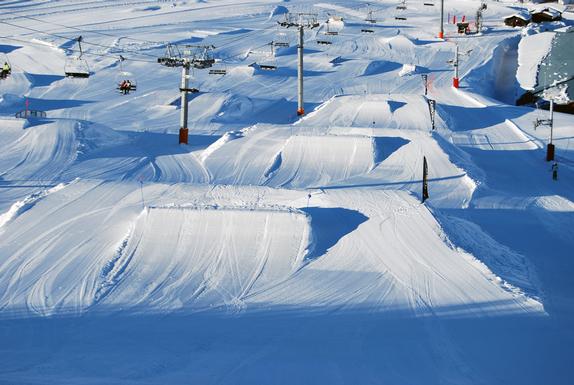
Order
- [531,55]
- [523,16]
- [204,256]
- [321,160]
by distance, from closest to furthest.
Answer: [204,256] → [321,160] → [531,55] → [523,16]

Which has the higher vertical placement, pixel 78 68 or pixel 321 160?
pixel 78 68

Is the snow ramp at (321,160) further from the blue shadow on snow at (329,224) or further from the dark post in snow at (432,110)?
the dark post in snow at (432,110)

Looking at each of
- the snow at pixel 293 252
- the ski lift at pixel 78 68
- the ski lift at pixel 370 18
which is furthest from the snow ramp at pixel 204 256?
the ski lift at pixel 370 18

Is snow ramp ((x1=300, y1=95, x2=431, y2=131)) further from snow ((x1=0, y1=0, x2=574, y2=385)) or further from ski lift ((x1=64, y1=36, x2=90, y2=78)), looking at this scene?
ski lift ((x1=64, y1=36, x2=90, y2=78))

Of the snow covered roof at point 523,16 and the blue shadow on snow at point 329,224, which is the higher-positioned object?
the snow covered roof at point 523,16

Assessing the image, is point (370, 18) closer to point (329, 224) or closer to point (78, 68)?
point (78, 68)

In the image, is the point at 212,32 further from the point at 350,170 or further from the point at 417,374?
the point at 417,374

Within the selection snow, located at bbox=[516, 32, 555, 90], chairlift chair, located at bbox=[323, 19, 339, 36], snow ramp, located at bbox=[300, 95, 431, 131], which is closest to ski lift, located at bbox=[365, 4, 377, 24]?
chairlift chair, located at bbox=[323, 19, 339, 36]

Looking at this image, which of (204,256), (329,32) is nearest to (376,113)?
(204,256)

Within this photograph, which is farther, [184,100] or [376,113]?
[376,113]
